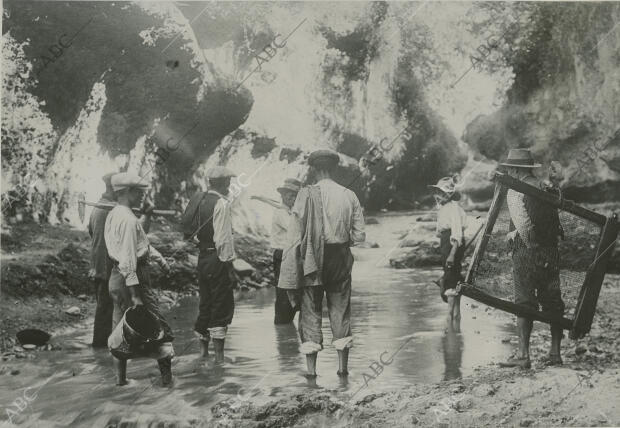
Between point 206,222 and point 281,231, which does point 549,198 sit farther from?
point 206,222

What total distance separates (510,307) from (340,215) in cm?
114

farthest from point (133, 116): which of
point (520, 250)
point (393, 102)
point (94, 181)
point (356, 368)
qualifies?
point (520, 250)

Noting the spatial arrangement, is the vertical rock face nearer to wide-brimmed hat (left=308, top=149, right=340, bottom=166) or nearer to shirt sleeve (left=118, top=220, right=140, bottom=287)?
wide-brimmed hat (left=308, top=149, right=340, bottom=166)

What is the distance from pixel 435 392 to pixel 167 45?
3.19 metres

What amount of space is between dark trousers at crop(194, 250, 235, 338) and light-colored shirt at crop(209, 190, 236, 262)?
0.06 meters

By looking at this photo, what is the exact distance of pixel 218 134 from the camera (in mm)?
5227

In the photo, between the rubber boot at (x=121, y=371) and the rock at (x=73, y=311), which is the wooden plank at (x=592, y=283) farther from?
the rock at (x=73, y=311)

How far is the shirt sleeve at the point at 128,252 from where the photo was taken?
396 centimetres

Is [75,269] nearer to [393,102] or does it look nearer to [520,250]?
[393,102]

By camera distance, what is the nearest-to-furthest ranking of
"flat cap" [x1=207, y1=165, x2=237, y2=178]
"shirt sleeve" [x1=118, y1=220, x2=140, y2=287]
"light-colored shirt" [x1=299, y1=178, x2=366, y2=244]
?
1. "shirt sleeve" [x1=118, y1=220, x2=140, y2=287]
2. "light-colored shirt" [x1=299, y1=178, x2=366, y2=244]
3. "flat cap" [x1=207, y1=165, x2=237, y2=178]

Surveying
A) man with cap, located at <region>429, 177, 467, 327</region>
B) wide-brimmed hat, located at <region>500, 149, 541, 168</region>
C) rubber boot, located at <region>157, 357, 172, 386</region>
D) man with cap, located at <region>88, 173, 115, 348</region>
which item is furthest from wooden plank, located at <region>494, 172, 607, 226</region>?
man with cap, located at <region>88, 173, 115, 348</region>

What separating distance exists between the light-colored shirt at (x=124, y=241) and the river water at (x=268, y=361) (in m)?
0.77

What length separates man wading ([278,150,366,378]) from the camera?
4.11 metres

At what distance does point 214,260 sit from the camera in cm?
461
